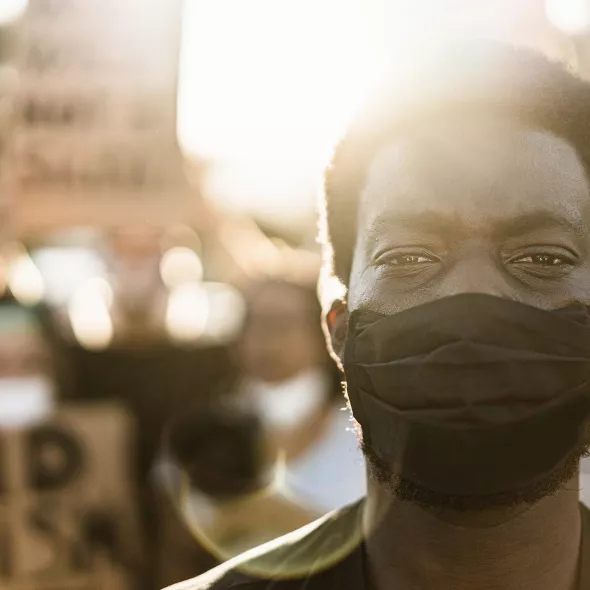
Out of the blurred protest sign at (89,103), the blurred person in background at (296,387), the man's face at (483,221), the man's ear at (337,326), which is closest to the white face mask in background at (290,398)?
the blurred person in background at (296,387)

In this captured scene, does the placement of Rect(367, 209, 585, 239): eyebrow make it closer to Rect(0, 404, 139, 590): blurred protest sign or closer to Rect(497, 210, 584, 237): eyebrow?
Rect(497, 210, 584, 237): eyebrow

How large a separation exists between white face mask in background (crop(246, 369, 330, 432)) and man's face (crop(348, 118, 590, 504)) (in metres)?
2.15

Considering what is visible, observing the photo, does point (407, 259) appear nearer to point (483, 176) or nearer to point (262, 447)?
point (483, 176)

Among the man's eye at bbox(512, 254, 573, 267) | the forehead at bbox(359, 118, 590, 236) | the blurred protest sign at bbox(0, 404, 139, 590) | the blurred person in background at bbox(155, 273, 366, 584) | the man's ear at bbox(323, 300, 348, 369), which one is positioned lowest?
the blurred protest sign at bbox(0, 404, 139, 590)

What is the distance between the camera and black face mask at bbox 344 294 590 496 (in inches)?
64.2

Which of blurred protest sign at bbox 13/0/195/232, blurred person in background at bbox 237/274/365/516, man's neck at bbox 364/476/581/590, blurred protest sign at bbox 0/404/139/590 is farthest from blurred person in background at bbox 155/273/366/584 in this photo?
man's neck at bbox 364/476/581/590

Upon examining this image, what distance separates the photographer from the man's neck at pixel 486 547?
1717mm

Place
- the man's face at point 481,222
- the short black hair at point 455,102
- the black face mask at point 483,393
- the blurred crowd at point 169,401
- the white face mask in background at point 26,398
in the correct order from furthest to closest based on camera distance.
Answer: the white face mask in background at point 26,398
the blurred crowd at point 169,401
the short black hair at point 455,102
the man's face at point 481,222
the black face mask at point 483,393

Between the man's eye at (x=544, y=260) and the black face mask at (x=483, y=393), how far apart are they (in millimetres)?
94

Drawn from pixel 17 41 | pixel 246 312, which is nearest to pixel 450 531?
pixel 246 312

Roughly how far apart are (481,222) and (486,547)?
615mm

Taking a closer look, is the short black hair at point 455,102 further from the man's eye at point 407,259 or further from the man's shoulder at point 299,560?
the man's shoulder at point 299,560

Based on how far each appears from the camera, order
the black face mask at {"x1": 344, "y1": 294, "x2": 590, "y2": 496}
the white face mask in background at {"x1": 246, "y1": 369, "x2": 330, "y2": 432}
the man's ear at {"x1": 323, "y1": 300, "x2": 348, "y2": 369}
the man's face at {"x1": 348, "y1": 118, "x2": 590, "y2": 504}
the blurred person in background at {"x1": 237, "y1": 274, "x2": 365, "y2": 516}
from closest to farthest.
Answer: the black face mask at {"x1": 344, "y1": 294, "x2": 590, "y2": 496}
the man's face at {"x1": 348, "y1": 118, "x2": 590, "y2": 504}
the man's ear at {"x1": 323, "y1": 300, "x2": 348, "y2": 369}
the blurred person in background at {"x1": 237, "y1": 274, "x2": 365, "y2": 516}
the white face mask in background at {"x1": 246, "y1": 369, "x2": 330, "y2": 432}

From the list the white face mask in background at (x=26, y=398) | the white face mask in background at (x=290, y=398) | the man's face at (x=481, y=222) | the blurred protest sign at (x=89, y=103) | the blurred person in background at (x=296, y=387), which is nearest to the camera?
the man's face at (x=481, y=222)
